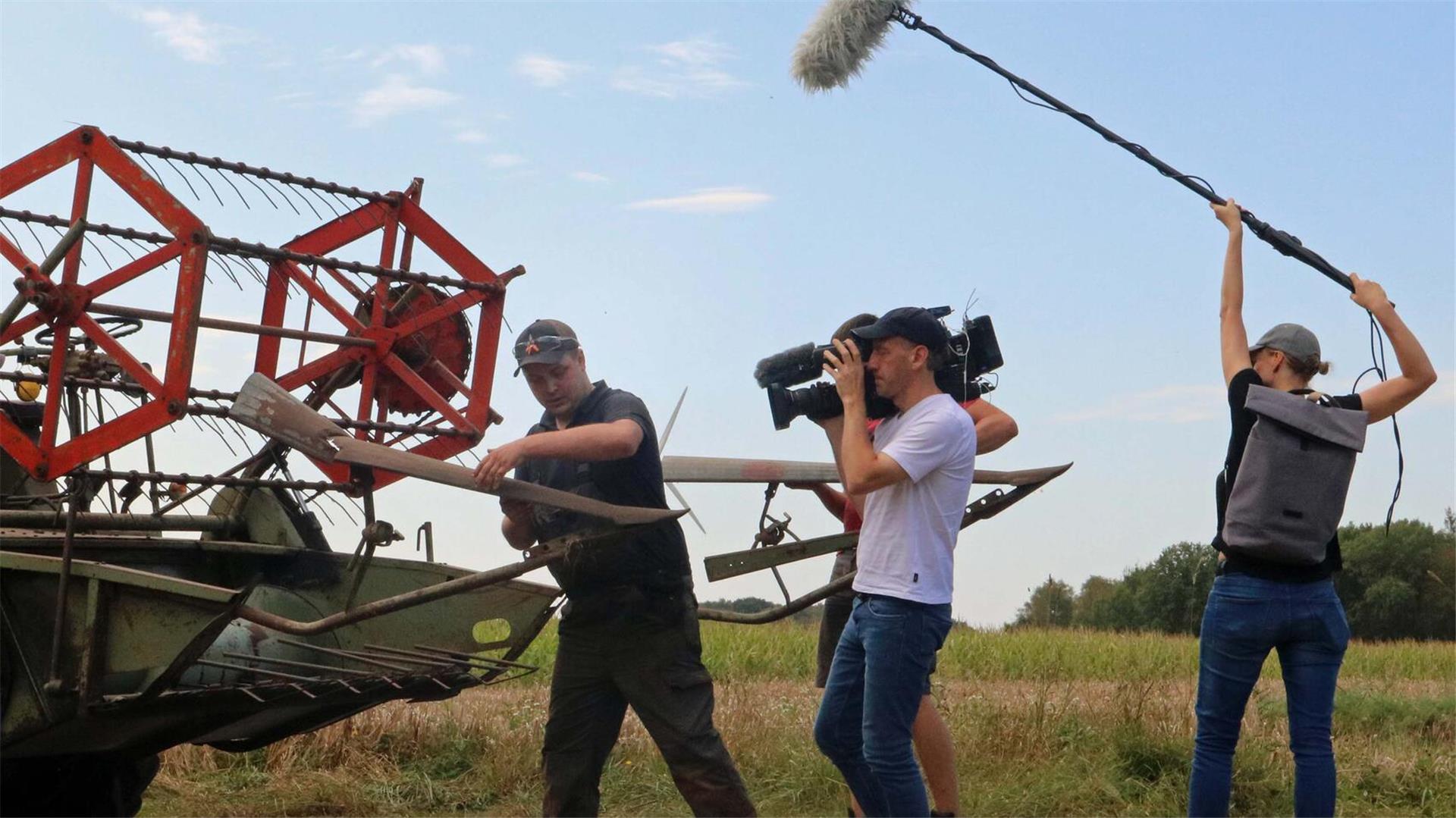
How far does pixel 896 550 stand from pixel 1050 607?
21137 mm

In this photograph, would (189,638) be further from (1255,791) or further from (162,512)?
(1255,791)

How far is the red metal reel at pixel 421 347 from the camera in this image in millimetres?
5922

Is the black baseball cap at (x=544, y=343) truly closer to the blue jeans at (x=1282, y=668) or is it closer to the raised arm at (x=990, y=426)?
the raised arm at (x=990, y=426)

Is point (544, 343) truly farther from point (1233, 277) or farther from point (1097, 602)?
point (1097, 602)

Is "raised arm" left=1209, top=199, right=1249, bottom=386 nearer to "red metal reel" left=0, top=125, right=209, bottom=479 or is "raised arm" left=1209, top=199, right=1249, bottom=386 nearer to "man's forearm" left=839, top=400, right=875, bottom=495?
"man's forearm" left=839, top=400, right=875, bottom=495

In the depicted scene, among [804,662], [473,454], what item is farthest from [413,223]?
[804,662]

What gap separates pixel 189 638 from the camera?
439cm

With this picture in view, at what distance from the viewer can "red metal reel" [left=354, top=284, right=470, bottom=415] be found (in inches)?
233

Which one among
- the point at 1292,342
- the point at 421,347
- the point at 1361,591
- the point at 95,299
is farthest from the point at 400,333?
the point at 1361,591

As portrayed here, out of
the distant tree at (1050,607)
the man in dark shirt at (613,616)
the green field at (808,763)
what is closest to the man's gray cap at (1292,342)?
the man in dark shirt at (613,616)

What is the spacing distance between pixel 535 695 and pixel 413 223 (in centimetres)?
396

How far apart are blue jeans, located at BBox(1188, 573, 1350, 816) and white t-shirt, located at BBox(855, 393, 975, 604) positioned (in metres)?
0.92

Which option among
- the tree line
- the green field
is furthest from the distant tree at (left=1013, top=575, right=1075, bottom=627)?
the green field

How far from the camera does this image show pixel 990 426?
526cm
